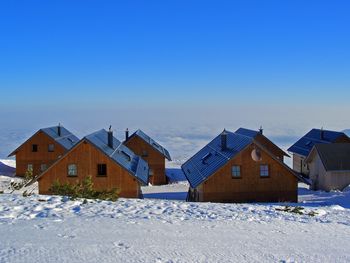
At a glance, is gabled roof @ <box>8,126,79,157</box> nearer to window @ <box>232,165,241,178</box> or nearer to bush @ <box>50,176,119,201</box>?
window @ <box>232,165,241,178</box>

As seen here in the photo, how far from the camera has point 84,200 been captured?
15.1m

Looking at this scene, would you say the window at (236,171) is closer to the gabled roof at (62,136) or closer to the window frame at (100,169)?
the window frame at (100,169)

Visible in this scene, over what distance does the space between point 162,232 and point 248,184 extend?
2023cm

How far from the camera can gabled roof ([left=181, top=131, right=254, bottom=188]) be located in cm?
2996

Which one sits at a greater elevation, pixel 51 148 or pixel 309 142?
pixel 309 142

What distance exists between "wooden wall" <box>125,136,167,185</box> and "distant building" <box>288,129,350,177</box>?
16.6 metres

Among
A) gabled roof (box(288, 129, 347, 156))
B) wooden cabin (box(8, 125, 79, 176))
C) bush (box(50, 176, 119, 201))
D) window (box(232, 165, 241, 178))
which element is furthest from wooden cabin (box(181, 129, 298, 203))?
wooden cabin (box(8, 125, 79, 176))

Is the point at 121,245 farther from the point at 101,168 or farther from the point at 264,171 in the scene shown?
the point at 264,171

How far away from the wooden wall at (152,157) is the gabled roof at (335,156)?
710 inches

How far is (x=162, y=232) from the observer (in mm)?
10828

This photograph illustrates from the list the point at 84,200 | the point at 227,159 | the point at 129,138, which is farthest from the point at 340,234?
the point at 129,138

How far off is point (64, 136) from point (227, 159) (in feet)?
98.4

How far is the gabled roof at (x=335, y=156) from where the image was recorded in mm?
39812

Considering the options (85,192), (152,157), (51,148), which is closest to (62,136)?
(51,148)
